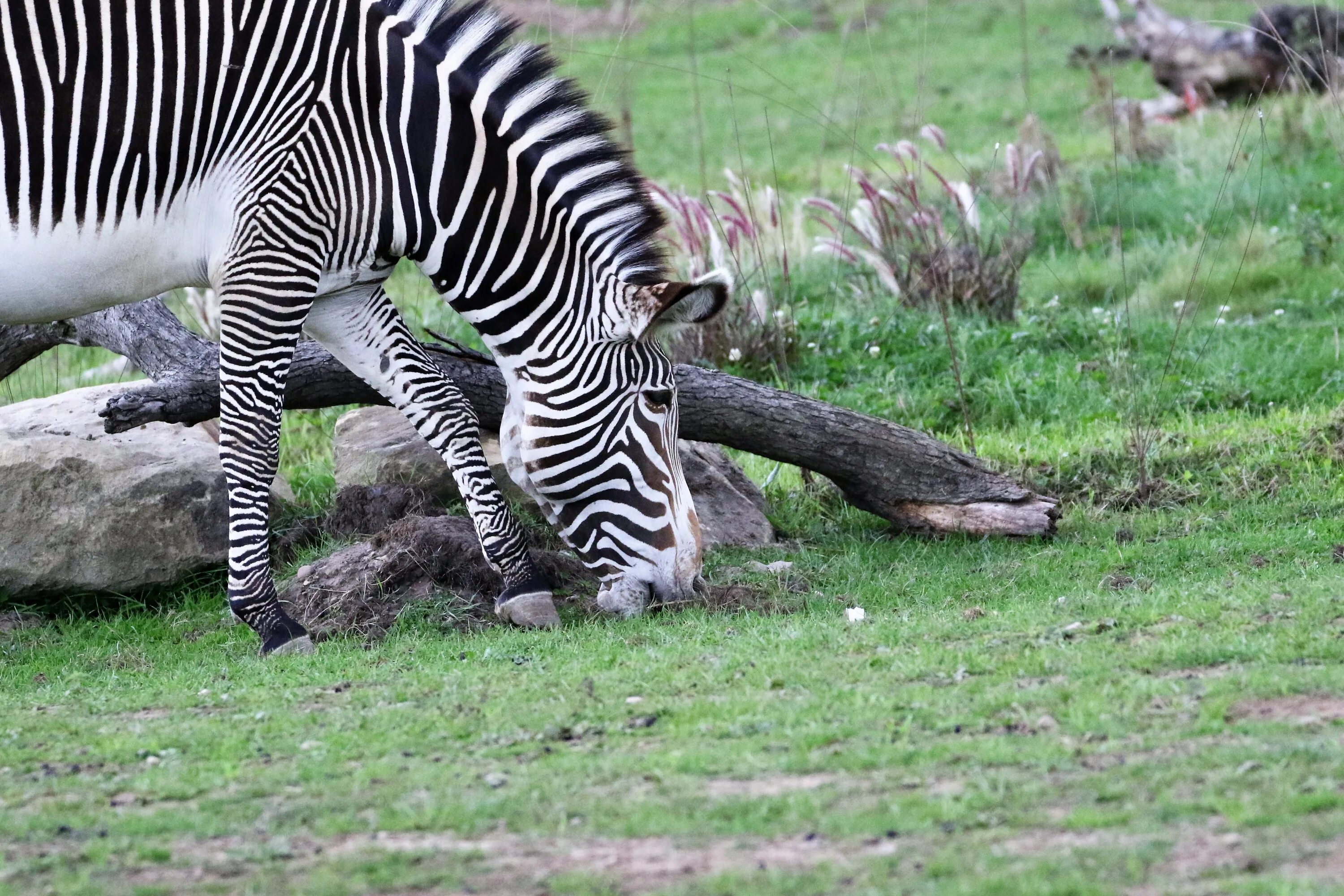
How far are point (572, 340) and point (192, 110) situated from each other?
6.69 feet

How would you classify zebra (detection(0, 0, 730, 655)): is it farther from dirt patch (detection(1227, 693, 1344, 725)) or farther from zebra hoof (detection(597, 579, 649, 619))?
dirt patch (detection(1227, 693, 1344, 725))

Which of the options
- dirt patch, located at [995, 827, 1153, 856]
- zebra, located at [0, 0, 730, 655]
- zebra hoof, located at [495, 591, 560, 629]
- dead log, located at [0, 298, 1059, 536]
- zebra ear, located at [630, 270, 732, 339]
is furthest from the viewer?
dead log, located at [0, 298, 1059, 536]

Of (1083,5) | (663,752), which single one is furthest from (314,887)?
(1083,5)

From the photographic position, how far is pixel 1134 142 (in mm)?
16219

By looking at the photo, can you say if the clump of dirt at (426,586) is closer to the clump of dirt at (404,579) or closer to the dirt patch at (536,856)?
the clump of dirt at (404,579)

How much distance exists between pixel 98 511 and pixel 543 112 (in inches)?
132

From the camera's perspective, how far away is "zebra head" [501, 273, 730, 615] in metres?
7.17

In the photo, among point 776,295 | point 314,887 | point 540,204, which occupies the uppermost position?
point 540,204

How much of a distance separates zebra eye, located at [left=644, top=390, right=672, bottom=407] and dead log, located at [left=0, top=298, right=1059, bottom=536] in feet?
3.52

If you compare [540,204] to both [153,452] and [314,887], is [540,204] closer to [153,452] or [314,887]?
[153,452]

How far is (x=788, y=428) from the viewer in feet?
27.8

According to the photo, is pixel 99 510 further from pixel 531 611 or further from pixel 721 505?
pixel 721 505

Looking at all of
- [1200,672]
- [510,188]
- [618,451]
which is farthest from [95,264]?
[1200,672]

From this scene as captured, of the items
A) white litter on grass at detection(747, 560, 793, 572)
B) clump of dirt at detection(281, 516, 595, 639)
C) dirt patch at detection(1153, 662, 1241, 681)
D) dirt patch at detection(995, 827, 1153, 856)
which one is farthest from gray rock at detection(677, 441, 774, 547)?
dirt patch at detection(995, 827, 1153, 856)
